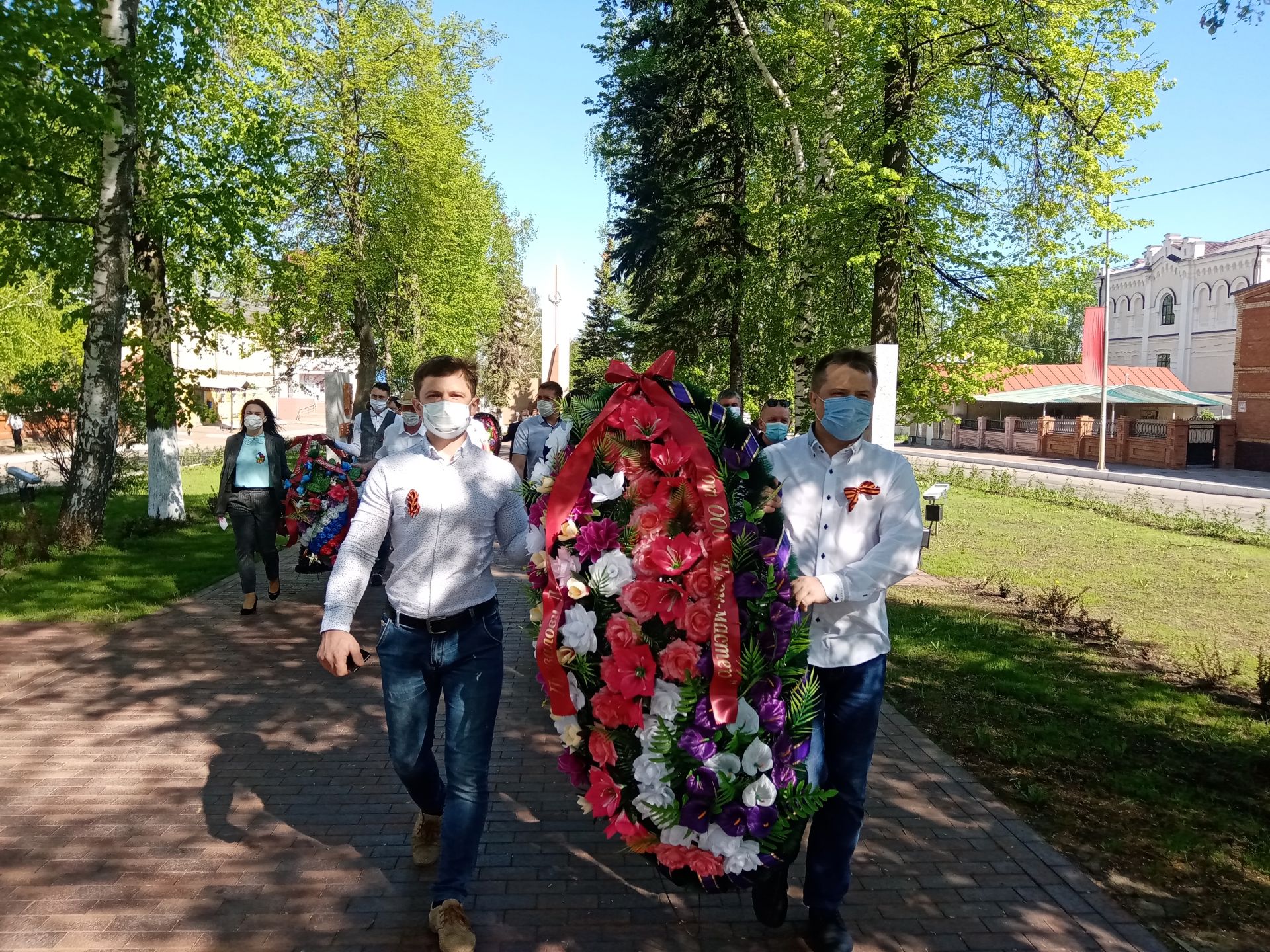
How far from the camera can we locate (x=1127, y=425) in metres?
40.1

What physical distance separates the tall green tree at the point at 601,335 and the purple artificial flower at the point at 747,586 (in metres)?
0.90

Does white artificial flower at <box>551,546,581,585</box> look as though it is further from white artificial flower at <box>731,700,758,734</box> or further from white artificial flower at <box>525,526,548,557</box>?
white artificial flower at <box>731,700,758,734</box>

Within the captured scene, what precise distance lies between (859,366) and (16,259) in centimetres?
1424

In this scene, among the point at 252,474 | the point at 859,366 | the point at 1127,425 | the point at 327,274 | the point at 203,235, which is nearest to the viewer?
the point at 859,366

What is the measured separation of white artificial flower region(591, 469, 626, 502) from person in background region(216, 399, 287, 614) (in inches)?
241

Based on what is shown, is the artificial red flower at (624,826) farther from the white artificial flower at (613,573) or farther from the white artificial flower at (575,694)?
the white artificial flower at (613,573)

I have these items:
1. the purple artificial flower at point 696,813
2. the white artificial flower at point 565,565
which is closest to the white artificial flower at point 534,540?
the white artificial flower at point 565,565

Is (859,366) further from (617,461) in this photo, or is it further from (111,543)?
(111,543)

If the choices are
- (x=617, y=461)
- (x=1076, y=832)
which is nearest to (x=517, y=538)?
(x=617, y=461)

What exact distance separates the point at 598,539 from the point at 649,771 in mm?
843

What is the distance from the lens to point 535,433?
8.77 m

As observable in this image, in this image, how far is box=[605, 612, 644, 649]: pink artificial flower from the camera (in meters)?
3.25

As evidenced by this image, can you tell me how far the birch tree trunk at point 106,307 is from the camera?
12125 mm

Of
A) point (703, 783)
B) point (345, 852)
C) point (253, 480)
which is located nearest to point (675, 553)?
point (703, 783)
